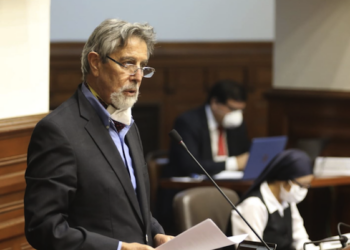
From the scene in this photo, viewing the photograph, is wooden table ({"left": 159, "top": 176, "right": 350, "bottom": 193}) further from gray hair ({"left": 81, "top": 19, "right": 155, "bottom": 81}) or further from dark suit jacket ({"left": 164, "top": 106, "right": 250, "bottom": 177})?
gray hair ({"left": 81, "top": 19, "right": 155, "bottom": 81})

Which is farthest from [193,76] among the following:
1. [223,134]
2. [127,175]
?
[127,175]

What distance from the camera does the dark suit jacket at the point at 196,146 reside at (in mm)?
5316

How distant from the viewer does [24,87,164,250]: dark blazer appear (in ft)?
6.68

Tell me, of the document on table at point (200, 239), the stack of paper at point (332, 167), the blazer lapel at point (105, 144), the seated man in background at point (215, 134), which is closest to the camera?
the document on table at point (200, 239)

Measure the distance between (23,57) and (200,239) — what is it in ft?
5.18

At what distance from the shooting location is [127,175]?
2.23 meters

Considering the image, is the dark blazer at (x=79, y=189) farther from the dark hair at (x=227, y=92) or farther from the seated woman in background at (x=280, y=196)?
the dark hair at (x=227, y=92)

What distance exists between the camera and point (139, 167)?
2355 millimetres

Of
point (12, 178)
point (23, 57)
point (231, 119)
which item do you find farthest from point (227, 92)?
point (12, 178)

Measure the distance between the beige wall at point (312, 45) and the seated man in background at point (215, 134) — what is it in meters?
0.70

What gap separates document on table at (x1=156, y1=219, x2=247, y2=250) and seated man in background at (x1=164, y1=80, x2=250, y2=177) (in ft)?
10.5

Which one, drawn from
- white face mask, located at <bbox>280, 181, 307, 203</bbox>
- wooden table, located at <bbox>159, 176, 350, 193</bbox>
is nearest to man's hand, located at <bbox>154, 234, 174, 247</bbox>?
white face mask, located at <bbox>280, 181, 307, 203</bbox>

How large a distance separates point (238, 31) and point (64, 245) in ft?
20.2

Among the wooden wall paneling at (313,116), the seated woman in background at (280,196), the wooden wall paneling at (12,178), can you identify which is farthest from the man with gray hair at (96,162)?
the wooden wall paneling at (313,116)
